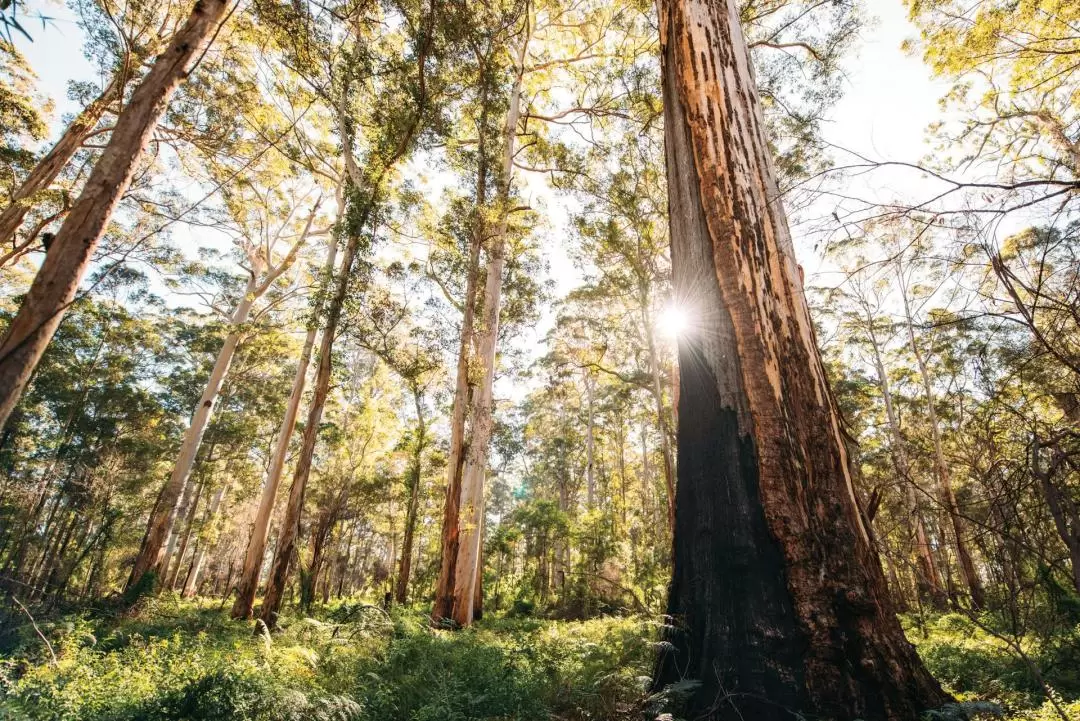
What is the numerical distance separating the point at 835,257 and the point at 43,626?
8442mm

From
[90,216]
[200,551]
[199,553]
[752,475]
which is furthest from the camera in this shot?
[200,551]

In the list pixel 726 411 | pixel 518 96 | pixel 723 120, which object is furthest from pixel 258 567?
pixel 518 96

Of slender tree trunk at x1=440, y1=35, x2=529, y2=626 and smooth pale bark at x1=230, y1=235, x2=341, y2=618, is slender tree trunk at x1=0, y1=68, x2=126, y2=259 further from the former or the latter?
slender tree trunk at x1=440, y1=35, x2=529, y2=626

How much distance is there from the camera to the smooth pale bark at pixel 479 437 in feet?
28.4

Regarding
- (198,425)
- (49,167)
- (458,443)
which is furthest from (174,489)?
(458,443)

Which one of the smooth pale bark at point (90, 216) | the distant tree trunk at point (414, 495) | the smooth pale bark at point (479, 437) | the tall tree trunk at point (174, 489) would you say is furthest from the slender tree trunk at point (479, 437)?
the tall tree trunk at point (174, 489)

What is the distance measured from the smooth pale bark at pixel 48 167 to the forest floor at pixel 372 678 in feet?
25.1

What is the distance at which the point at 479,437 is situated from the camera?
9.41 metres

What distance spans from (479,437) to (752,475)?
24.9 feet

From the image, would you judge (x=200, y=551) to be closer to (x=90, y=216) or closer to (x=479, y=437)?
(x=479, y=437)

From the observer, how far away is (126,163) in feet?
10.0

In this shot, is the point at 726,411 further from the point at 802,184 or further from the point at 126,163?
the point at 126,163

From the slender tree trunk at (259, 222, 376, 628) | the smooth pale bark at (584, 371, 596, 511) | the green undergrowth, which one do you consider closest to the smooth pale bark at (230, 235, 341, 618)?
the slender tree trunk at (259, 222, 376, 628)

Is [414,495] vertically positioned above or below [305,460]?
above
